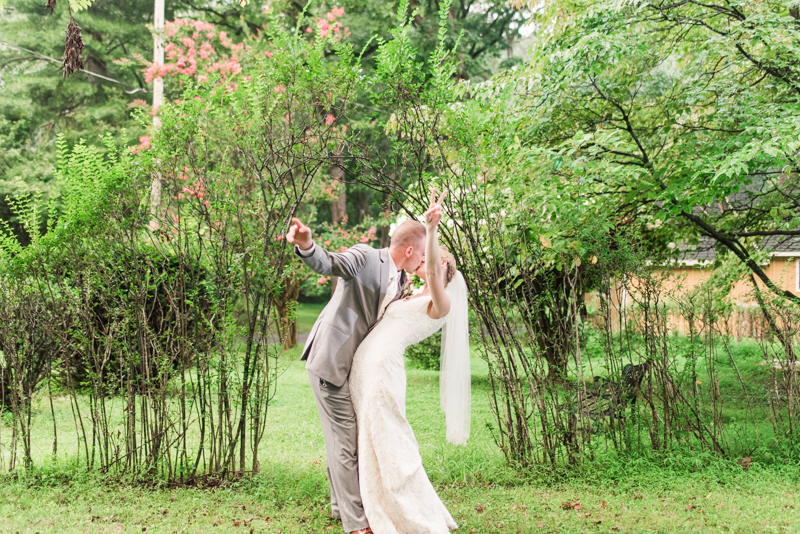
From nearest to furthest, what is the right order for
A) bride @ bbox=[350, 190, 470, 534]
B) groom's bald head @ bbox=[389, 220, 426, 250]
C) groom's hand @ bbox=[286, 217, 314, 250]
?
1. groom's hand @ bbox=[286, 217, 314, 250]
2. bride @ bbox=[350, 190, 470, 534]
3. groom's bald head @ bbox=[389, 220, 426, 250]

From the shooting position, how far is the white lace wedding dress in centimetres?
370

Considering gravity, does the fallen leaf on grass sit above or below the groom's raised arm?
below

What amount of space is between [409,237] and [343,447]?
1347 millimetres

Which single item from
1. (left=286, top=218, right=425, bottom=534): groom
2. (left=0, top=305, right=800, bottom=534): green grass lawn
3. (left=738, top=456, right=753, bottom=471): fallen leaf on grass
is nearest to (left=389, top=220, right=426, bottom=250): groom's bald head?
(left=286, top=218, right=425, bottom=534): groom

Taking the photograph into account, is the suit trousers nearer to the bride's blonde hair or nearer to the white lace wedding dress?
Result: the white lace wedding dress

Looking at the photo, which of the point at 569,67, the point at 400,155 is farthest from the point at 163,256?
the point at 569,67

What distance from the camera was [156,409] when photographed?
15.5 feet

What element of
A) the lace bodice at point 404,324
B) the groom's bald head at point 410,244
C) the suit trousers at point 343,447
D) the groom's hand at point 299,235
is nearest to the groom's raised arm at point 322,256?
the groom's hand at point 299,235

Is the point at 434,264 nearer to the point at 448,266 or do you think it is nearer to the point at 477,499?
the point at 448,266

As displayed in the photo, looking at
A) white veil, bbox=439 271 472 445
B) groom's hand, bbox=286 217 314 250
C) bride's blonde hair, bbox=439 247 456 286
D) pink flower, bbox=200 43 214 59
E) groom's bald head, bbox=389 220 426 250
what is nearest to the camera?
groom's hand, bbox=286 217 314 250

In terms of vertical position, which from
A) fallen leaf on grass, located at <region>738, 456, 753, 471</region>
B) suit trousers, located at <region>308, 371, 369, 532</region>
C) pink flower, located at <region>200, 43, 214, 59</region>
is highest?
pink flower, located at <region>200, 43, 214, 59</region>

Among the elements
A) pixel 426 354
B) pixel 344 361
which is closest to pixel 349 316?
pixel 344 361

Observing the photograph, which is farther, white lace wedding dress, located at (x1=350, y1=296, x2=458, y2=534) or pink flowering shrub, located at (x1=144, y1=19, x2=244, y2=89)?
pink flowering shrub, located at (x1=144, y1=19, x2=244, y2=89)

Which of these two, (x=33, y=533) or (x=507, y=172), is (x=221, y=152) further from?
(x=33, y=533)
